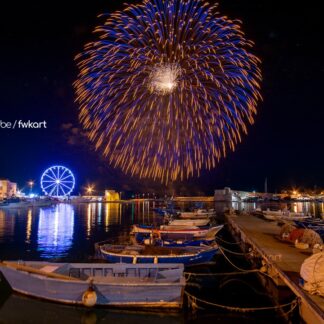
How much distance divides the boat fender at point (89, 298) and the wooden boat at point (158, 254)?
774cm

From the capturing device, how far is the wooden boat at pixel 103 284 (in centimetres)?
1703

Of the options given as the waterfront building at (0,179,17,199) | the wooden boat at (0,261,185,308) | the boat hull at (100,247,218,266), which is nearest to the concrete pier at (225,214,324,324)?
the boat hull at (100,247,218,266)

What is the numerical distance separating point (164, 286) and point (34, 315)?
242 inches

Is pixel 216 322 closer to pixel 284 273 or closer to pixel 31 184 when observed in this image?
pixel 284 273

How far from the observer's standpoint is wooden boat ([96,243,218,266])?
2444 cm

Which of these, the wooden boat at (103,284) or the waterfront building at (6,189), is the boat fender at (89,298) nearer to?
the wooden boat at (103,284)

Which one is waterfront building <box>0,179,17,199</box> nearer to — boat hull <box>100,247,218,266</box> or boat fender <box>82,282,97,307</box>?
boat hull <box>100,247,218,266</box>

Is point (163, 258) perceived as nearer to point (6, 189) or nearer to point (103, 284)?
point (103, 284)

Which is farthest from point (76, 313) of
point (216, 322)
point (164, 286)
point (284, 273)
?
point (284, 273)

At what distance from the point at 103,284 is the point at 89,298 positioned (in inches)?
34.5

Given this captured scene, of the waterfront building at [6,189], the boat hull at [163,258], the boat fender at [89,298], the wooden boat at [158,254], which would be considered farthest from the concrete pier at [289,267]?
the waterfront building at [6,189]

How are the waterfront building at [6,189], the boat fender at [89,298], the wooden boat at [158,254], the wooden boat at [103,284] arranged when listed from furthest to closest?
the waterfront building at [6,189] → the wooden boat at [158,254] → the wooden boat at [103,284] → the boat fender at [89,298]

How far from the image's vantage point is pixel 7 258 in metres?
31.2

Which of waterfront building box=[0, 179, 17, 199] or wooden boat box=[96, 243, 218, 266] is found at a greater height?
waterfront building box=[0, 179, 17, 199]
